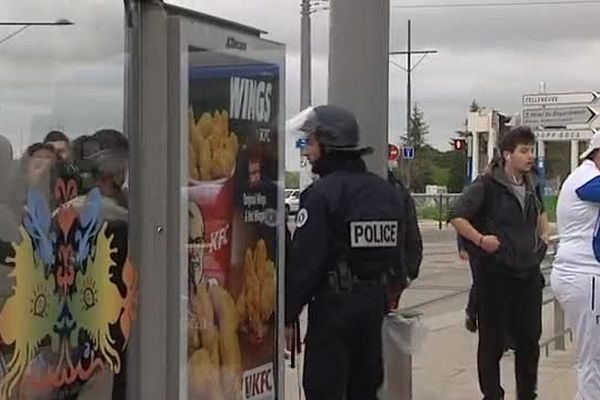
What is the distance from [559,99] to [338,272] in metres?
12.3

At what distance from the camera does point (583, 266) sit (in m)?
6.48

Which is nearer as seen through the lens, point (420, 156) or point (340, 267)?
point (340, 267)

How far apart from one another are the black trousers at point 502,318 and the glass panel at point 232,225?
286cm

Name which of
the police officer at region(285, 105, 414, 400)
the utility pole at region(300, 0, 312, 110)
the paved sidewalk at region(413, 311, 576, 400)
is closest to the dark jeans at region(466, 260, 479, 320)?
the paved sidewalk at region(413, 311, 576, 400)

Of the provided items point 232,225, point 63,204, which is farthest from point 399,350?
A: point 63,204

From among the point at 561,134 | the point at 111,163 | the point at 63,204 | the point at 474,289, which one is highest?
the point at 561,134

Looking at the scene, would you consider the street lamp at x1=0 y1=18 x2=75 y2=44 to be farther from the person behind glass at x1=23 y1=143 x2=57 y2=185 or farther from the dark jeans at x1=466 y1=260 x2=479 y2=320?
the dark jeans at x1=466 y1=260 x2=479 y2=320

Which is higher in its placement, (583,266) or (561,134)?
(561,134)

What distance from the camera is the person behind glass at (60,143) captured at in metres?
3.43

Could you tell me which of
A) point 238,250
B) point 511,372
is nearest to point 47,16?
point 238,250

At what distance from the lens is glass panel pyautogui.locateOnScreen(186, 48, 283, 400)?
4.25 meters

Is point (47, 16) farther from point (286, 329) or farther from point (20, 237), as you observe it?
point (286, 329)

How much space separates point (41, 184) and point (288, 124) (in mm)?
2222

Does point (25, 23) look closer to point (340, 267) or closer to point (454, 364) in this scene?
point (340, 267)
